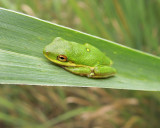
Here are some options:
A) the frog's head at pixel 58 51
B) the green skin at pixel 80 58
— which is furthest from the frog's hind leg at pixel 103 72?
the frog's head at pixel 58 51

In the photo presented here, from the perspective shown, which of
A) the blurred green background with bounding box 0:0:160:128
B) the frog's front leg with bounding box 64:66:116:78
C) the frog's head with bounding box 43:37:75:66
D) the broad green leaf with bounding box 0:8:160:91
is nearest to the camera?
the broad green leaf with bounding box 0:8:160:91

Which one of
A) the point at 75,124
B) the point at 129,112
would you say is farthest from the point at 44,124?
the point at 129,112

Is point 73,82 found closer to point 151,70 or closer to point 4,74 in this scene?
point 4,74

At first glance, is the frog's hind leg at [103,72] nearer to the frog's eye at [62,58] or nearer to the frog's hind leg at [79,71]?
the frog's hind leg at [79,71]

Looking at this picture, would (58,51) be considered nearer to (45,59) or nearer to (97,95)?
(45,59)

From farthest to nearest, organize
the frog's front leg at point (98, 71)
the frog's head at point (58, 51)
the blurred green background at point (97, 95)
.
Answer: the blurred green background at point (97, 95)
the frog's front leg at point (98, 71)
the frog's head at point (58, 51)

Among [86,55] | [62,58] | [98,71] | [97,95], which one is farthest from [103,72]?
[97,95]

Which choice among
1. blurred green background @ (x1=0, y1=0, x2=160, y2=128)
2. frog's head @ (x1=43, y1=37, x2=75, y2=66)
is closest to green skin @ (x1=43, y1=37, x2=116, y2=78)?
frog's head @ (x1=43, y1=37, x2=75, y2=66)

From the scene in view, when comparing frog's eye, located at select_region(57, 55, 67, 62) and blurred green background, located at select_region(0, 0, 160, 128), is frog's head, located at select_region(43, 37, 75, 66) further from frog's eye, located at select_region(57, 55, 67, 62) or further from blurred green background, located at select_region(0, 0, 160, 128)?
blurred green background, located at select_region(0, 0, 160, 128)
